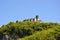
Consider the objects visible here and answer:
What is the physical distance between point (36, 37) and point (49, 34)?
1296mm

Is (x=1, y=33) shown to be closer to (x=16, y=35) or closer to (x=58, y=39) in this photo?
(x=16, y=35)

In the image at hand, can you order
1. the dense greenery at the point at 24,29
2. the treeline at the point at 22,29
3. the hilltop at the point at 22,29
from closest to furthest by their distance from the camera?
1. the dense greenery at the point at 24,29
2. the hilltop at the point at 22,29
3. the treeline at the point at 22,29

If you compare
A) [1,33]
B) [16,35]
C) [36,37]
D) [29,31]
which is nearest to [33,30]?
[29,31]

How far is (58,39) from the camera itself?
26203mm

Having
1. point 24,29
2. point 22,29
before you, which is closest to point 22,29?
point 22,29

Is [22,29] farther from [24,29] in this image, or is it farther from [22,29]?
[24,29]

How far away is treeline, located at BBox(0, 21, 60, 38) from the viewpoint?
37888 mm

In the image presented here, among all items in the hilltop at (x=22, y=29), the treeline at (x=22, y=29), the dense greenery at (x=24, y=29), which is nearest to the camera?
the dense greenery at (x=24, y=29)

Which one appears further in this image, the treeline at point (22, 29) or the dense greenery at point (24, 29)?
the treeline at point (22, 29)

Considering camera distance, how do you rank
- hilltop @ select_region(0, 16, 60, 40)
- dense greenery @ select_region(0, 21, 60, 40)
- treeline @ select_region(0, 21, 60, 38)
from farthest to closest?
Result: 1. treeline @ select_region(0, 21, 60, 38)
2. hilltop @ select_region(0, 16, 60, 40)
3. dense greenery @ select_region(0, 21, 60, 40)

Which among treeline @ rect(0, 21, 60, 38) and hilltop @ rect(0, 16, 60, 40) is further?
treeline @ rect(0, 21, 60, 38)

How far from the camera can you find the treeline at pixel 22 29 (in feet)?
124

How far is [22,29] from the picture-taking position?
38938 mm

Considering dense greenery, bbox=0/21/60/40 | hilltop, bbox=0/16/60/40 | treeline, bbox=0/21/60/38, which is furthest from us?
treeline, bbox=0/21/60/38
